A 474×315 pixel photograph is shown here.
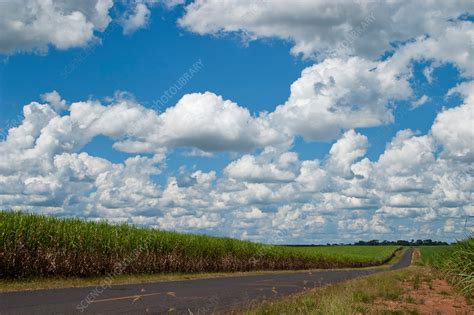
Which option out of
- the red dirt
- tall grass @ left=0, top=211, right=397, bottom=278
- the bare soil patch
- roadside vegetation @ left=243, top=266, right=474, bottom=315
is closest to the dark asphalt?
roadside vegetation @ left=243, top=266, right=474, bottom=315

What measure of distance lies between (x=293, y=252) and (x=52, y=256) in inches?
1308

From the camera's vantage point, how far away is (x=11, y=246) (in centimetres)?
1950

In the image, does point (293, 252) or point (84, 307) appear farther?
point (293, 252)

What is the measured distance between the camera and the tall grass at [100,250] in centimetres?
1994

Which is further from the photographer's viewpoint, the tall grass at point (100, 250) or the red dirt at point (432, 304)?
the tall grass at point (100, 250)

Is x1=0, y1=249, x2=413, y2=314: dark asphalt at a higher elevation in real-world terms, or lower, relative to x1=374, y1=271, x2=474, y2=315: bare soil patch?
higher

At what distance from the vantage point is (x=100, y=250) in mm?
24344

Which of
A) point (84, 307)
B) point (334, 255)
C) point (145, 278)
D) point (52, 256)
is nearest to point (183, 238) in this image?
point (145, 278)

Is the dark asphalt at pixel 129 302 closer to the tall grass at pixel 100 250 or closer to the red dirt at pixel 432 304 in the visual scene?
the red dirt at pixel 432 304

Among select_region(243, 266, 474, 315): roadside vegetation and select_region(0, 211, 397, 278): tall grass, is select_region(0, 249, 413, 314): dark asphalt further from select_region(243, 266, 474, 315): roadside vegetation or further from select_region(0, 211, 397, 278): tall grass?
select_region(0, 211, 397, 278): tall grass

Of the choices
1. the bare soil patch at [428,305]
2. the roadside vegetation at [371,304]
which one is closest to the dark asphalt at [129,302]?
the roadside vegetation at [371,304]

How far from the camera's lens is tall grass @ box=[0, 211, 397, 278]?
19.9 meters

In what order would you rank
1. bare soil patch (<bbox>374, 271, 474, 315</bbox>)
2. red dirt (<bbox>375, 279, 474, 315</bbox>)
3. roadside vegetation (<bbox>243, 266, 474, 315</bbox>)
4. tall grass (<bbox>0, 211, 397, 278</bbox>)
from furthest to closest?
tall grass (<bbox>0, 211, 397, 278</bbox>)
red dirt (<bbox>375, 279, 474, 315</bbox>)
bare soil patch (<bbox>374, 271, 474, 315</bbox>)
roadside vegetation (<bbox>243, 266, 474, 315</bbox>)

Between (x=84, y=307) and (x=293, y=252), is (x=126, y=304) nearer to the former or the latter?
(x=84, y=307)
